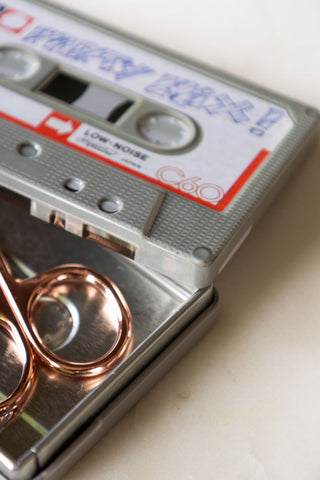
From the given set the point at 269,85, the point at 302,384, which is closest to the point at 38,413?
the point at 302,384

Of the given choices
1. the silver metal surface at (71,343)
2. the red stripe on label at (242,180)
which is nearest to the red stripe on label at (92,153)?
the red stripe on label at (242,180)

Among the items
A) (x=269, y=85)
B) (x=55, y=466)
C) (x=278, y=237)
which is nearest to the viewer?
(x=55, y=466)

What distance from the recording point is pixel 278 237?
110 centimetres

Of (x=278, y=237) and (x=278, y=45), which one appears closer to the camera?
(x=278, y=237)

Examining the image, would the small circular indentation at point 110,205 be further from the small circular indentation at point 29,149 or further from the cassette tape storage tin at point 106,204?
the small circular indentation at point 29,149

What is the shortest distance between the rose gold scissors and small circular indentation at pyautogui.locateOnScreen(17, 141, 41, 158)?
0.43ft

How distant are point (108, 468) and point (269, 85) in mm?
700

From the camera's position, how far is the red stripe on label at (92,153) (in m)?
1.00

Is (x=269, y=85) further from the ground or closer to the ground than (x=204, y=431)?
further from the ground

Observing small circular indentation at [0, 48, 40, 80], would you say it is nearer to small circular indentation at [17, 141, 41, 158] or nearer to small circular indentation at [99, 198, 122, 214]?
small circular indentation at [17, 141, 41, 158]

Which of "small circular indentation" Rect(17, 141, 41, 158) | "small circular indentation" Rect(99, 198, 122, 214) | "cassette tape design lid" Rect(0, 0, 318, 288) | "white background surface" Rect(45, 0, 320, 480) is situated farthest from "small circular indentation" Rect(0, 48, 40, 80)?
"white background surface" Rect(45, 0, 320, 480)

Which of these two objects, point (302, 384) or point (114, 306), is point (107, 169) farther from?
point (302, 384)

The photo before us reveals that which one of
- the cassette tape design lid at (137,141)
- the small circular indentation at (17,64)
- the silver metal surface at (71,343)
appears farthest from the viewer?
the small circular indentation at (17,64)

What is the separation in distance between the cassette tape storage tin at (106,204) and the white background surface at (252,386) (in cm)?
3
